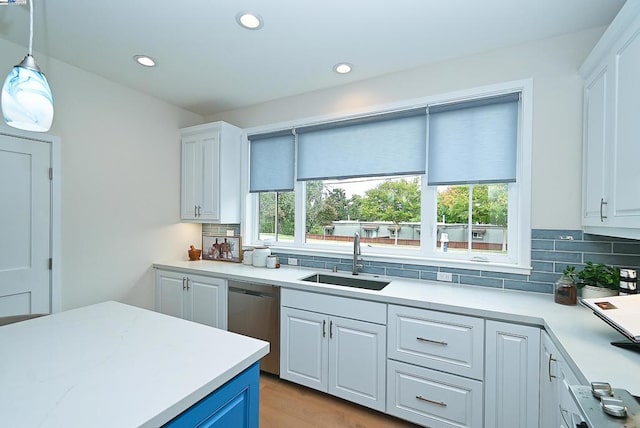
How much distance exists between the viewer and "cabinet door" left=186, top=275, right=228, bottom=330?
2.71 meters

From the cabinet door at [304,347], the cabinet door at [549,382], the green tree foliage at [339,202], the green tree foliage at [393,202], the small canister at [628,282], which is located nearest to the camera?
the cabinet door at [549,382]

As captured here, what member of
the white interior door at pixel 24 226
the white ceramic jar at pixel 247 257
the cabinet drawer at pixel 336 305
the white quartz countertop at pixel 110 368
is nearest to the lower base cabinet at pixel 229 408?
the white quartz countertop at pixel 110 368

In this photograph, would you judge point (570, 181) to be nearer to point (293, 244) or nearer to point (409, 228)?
point (409, 228)

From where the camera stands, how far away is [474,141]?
88.4 inches

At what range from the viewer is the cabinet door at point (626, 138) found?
1308 millimetres

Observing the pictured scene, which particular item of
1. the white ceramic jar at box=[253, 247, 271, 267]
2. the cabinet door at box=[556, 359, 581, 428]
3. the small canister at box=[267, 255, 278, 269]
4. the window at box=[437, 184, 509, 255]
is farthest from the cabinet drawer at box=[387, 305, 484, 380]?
the white ceramic jar at box=[253, 247, 271, 267]

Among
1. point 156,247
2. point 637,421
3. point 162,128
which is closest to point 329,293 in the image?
point 637,421

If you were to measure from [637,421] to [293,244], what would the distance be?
266 centimetres

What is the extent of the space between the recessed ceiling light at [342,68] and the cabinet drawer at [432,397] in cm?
233

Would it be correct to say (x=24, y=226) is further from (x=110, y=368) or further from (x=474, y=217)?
A: (x=474, y=217)

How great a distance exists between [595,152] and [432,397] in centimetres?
180

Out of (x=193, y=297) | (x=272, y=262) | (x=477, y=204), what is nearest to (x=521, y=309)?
(x=477, y=204)

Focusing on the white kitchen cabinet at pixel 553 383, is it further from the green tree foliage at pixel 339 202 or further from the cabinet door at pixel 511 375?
the green tree foliage at pixel 339 202

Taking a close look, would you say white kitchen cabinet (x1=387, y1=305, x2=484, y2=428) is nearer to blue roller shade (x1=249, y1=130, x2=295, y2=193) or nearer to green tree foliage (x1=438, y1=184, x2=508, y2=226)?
green tree foliage (x1=438, y1=184, x2=508, y2=226)
